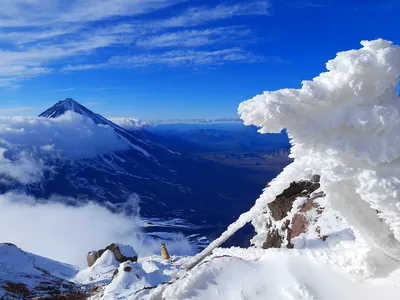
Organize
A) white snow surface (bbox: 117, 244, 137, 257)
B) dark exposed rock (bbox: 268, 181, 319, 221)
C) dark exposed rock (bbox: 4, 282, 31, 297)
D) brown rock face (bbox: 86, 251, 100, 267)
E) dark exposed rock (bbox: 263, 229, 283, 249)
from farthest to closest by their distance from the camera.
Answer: brown rock face (bbox: 86, 251, 100, 267) < white snow surface (bbox: 117, 244, 137, 257) < dark exposed rock (bbox: 4, 282, 31, 297) < dark exposed rock (bbox: 268, 181, 319, 221) < dark exposed rock (bbox: 263, 229, 283, 249)

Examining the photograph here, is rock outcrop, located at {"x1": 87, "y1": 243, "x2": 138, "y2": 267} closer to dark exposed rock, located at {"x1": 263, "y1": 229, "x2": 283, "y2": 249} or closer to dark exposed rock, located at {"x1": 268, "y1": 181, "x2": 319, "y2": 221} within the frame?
dark exposed rock, located at {"x1": 263, "y1": 229, "x2": 283, "y2": 249}

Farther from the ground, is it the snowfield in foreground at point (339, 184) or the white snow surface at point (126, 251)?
the snowfield in foreground at point (339, 184)

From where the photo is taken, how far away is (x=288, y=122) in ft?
27.0

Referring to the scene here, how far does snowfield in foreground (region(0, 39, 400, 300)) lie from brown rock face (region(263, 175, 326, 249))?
3654mm

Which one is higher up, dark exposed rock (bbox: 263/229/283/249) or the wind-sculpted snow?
the wind-sculpted snow

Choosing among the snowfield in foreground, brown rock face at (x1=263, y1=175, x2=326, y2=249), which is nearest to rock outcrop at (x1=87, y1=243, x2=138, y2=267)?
brown rock face at (x1=263, y1=175, x2=326, y2=249)

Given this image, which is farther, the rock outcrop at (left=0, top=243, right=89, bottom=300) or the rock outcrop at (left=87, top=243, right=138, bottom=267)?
the rock outcrop at (left=87, top=243, right=138, bottom=267)

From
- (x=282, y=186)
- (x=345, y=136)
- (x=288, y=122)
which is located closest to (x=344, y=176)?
(x=345, y=136)

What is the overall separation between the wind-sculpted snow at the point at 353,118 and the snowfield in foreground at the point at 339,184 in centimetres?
2

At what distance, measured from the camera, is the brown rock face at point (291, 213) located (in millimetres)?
17250

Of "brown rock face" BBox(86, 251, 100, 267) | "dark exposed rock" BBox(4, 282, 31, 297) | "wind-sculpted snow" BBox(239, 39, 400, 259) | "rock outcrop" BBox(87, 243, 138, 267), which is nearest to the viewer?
"wind-sculpted snow" BBox(239, 39, 400, 259)

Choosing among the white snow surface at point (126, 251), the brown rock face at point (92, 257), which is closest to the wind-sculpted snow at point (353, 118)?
the white snow surface at point (126, 251)

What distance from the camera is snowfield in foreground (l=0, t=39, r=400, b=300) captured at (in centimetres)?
818

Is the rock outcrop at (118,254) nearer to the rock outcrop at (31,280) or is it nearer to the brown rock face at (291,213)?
the rock outcrop at (31,280)
